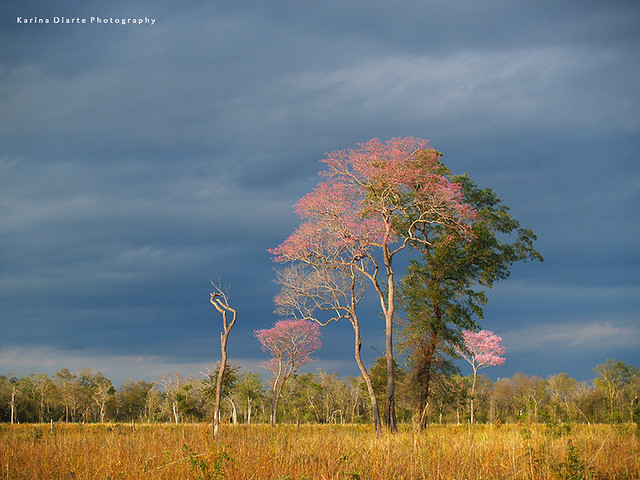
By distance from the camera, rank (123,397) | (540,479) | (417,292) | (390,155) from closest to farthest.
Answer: (540,479)
(390,155)
(417,292)
(123,397)

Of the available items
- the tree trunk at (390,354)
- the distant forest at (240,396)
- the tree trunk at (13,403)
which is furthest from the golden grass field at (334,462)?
the tree trunk at (13,403)

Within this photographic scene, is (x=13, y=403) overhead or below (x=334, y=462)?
below

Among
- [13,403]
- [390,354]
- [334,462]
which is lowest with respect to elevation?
[13,403]

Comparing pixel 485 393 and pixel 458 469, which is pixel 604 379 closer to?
pixel 485 393

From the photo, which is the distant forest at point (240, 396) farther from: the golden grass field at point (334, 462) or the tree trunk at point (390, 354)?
Answer: the golden grass field at point (334, 462)

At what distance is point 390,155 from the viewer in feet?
73.5

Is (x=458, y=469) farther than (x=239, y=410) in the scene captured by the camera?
No

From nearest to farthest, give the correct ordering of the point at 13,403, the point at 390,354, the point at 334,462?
the point at 334,462 < the point at 390,354 < the point at 13,403

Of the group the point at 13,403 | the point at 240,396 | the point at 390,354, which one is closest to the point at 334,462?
the point at 390,354

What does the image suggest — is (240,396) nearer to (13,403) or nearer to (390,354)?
(13,403)

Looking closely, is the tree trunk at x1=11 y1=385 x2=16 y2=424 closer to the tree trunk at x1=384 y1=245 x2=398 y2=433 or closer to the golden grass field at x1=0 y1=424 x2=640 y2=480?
the tree trunk at x1=384 y1=245 x2=398 y2=433

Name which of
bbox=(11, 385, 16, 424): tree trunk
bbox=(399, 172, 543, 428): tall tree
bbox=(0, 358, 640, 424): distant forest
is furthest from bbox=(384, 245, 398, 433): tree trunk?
bbox=(11, 385, 16, 424): tree trunk

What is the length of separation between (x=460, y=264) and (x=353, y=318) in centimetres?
592

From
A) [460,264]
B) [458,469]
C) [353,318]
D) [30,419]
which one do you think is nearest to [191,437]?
[458,469]
